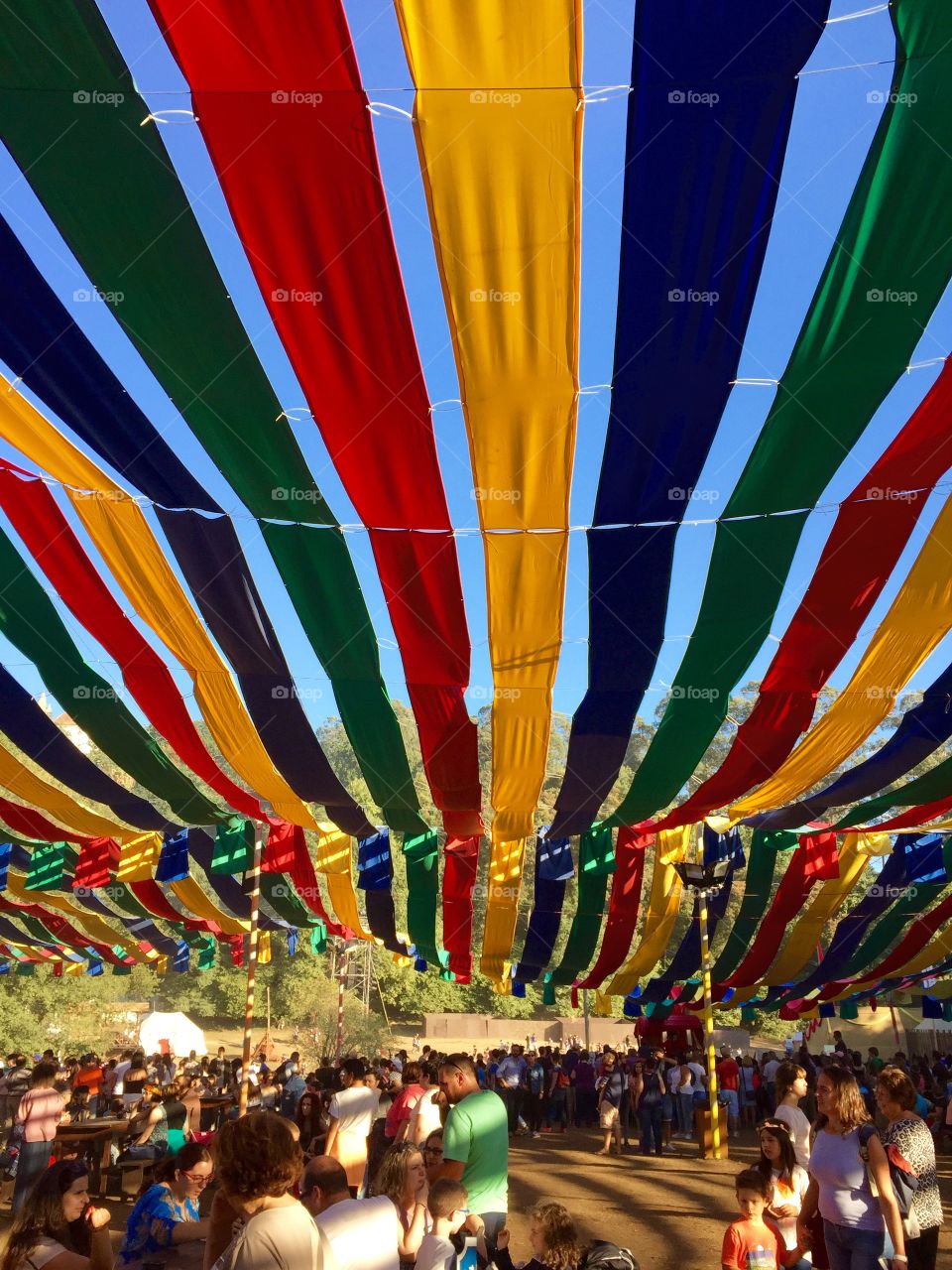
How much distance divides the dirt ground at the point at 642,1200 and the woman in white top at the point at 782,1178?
1.51 metres

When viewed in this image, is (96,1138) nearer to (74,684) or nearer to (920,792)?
(74,684)

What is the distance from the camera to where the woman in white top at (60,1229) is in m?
2.86

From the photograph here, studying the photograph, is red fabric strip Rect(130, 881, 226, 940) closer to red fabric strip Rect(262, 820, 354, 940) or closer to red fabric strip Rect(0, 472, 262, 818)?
red fabric strip Rect(262, 820, 354, 940)

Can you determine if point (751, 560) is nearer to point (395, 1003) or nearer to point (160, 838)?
point (160, 838)

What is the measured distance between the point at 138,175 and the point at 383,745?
551cm

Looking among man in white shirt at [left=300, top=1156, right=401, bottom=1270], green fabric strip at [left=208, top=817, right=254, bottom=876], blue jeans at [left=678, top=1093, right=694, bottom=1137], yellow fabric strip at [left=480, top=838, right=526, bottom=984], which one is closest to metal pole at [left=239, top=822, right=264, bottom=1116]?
green fabric strip at [left=208, top=817, right=254, bottom=876]

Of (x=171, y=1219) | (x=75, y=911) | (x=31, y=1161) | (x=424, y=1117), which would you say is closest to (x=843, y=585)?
(x=424, y=1117)

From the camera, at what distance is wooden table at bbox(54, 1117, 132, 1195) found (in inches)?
336

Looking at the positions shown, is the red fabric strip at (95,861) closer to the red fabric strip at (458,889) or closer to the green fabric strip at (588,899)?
the red fabric strip at (458,889)

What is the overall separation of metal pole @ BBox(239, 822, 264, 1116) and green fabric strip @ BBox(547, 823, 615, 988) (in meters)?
4.02

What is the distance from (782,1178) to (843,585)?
139 inches

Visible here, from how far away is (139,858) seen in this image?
1183cm

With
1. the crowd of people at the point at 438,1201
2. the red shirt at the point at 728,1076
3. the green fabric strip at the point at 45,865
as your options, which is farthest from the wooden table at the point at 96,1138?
the red shirt at the point at 728,1076

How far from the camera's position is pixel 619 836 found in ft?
39.0
